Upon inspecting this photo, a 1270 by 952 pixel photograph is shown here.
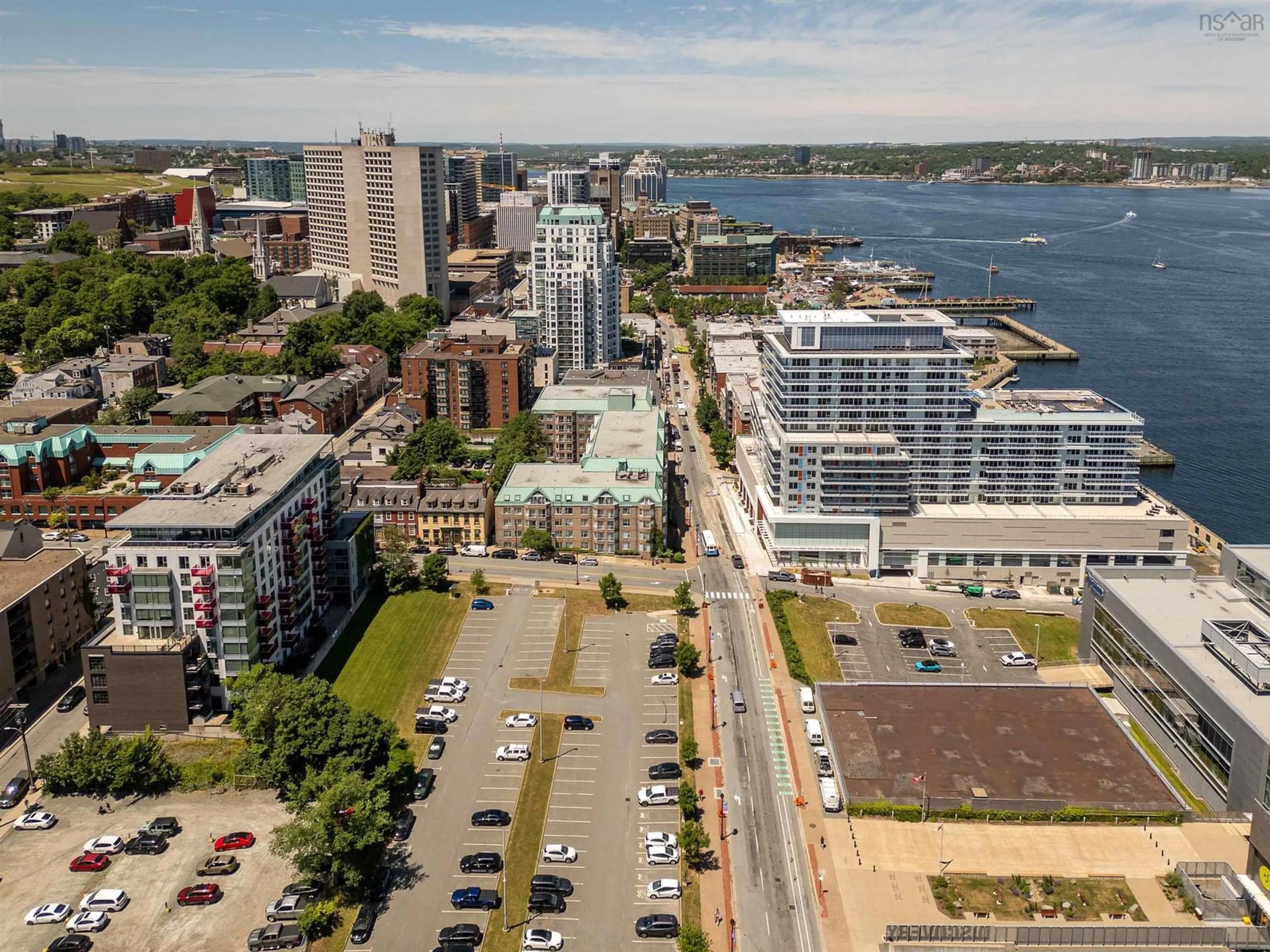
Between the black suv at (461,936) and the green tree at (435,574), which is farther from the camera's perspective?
the green tree at (435,574)

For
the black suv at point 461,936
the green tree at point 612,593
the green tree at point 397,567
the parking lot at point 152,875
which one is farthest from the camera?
the green tree at point 397,567

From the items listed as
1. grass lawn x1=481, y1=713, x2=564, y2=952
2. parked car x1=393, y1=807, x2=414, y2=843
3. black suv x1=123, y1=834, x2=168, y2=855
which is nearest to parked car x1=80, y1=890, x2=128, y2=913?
black suv x1=123, y1=834, x2=168, y2=855

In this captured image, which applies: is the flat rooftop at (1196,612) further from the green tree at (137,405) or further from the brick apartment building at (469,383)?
the green tree at (137,405)

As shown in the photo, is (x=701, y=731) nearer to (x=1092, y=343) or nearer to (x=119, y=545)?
(x=119, y=545)

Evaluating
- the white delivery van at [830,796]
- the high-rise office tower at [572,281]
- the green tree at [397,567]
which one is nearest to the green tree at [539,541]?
the green tree at [397,567]

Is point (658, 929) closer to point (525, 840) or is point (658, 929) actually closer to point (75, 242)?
point (525, 840)

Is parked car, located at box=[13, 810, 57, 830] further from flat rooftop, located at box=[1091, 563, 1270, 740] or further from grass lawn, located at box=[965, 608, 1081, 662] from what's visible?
flat rooftop, located at box=[1091, 563, 1270, 740]
